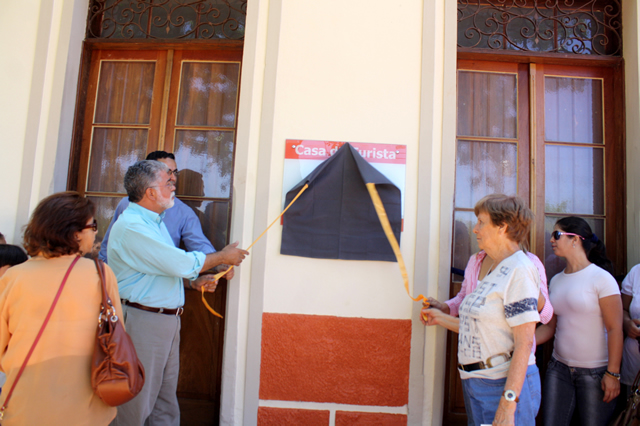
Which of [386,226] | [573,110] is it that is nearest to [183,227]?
[386,226]

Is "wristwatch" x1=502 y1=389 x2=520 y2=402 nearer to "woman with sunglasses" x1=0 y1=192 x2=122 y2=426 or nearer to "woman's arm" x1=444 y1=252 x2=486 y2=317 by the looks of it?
"woman's arm" x1=444 y1=252 x2=486 y2=317

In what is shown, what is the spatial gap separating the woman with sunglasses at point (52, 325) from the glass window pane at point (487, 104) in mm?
2892

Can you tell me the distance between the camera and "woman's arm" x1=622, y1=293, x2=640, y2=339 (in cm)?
276

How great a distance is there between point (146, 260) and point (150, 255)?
0.05m

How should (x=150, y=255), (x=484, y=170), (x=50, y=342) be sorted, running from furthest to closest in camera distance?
(x=484, y=170) → (x=150, y=255) → (x=50, y=342)

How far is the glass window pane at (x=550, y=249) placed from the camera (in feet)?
11.1

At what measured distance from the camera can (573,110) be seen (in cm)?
358

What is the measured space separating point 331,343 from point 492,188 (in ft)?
5.86

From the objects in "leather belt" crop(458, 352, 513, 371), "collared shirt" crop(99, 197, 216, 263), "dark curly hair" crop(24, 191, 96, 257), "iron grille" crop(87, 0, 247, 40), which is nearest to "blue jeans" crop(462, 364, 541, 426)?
"leather belt" crop(458, 352, 513, 371)

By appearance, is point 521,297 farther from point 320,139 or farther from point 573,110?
point 573,110

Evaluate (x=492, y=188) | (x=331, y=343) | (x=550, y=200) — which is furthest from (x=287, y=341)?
(x=550, y=200)

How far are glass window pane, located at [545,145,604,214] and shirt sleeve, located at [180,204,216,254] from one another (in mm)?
2710

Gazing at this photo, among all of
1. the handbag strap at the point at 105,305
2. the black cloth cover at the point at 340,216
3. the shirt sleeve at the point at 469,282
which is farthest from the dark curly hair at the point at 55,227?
the shirt sleeve at the point at 469,282

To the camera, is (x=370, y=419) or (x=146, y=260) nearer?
(x=146, y=260)
